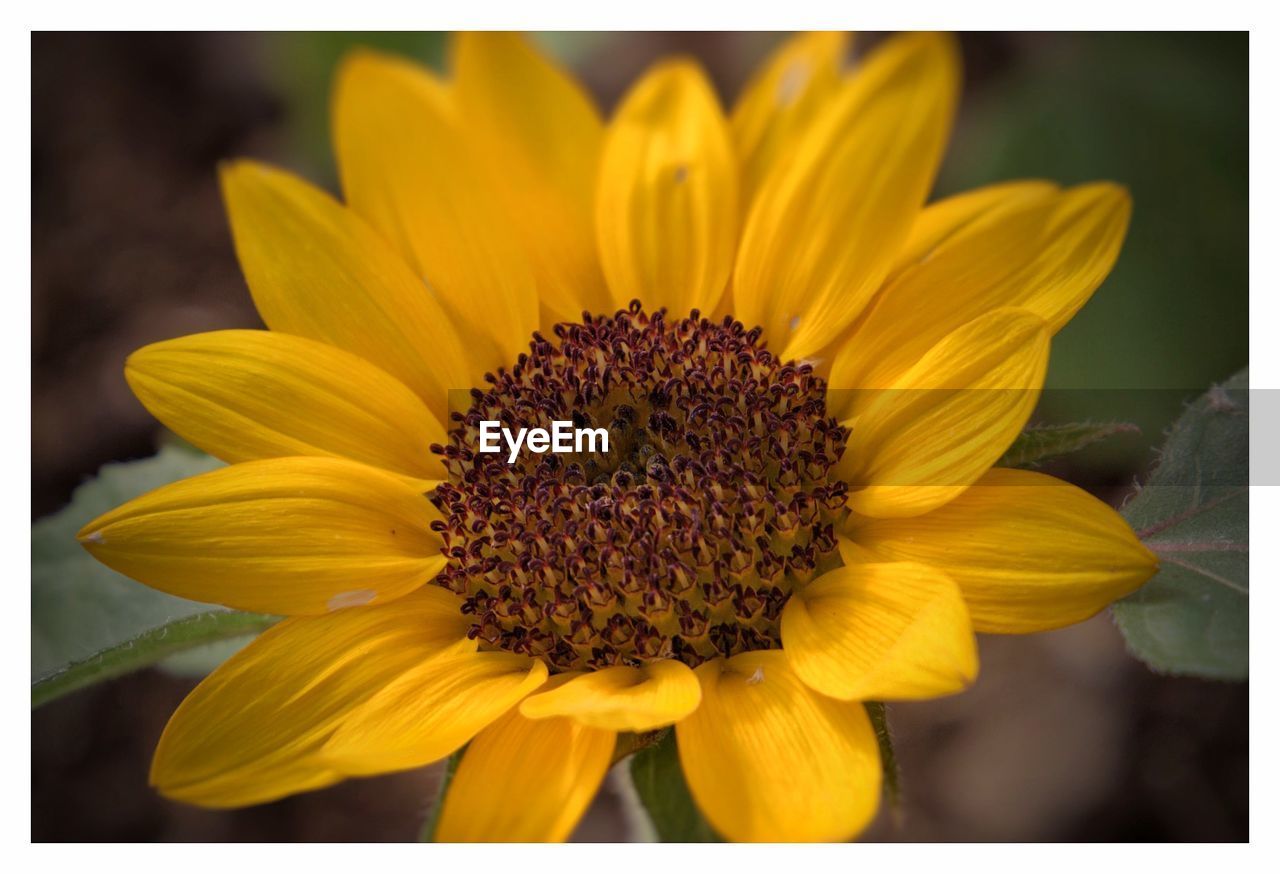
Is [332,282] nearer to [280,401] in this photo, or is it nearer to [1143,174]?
[280,401]

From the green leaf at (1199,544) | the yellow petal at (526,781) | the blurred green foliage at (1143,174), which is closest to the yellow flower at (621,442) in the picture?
the yellow petal at (526,781)

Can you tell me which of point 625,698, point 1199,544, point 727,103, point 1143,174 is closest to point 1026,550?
point 1199,544

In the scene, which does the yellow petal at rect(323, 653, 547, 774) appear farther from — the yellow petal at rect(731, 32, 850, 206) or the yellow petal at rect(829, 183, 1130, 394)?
the yellow petal at rect(731, 32, 850, 206)

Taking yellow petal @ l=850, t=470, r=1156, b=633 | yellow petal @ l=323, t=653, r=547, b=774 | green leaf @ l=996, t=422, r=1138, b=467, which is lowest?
yellow petal @ l=323, t=653, r=547, b=774

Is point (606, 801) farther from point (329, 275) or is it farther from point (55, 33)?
point (55, 33)

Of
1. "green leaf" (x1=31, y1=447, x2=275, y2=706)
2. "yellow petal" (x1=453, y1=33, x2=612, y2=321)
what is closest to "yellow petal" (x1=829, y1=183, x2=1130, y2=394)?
"yellow petal" (x1=453, y1=33, x2=612, y2=321)

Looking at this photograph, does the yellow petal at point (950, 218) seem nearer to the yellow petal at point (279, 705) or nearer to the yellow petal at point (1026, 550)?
the yellow petal at point (1026, 550)
